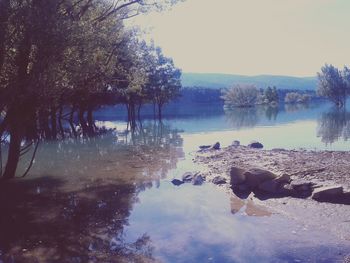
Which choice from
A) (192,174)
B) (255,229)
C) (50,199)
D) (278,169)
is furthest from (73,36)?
(278,169)

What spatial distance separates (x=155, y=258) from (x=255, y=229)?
345cm

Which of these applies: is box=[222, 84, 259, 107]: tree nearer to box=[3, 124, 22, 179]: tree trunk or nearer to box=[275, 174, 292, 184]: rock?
box=[3, 124, 22, 179]: tree trunk

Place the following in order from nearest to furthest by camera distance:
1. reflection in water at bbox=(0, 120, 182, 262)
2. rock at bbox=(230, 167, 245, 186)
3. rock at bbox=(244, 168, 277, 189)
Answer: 1. reflection in water at bbox=(0, 120, 182, 262)
2. rock at bbox=(244, 168, 277, 189)
3. rock at bbox=(230, 167, 245, 186)

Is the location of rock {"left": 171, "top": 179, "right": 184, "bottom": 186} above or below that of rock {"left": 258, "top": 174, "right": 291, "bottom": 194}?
below

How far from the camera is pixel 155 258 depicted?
386 inches

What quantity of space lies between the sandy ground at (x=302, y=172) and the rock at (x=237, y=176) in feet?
1.37

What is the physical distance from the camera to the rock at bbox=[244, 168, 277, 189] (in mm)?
16688

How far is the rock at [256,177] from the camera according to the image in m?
16.7

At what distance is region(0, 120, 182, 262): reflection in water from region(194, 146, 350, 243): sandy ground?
3.31 metres

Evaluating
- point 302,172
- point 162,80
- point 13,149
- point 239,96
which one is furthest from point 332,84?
point 13,149

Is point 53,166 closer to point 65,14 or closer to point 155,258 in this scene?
point 65,14

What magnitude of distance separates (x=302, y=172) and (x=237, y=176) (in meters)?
3.54

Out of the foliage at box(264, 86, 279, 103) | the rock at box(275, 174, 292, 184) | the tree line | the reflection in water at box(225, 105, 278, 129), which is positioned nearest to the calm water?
the rock at box(275, 174, 292, 184)

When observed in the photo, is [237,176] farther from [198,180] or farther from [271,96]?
[271,96]
